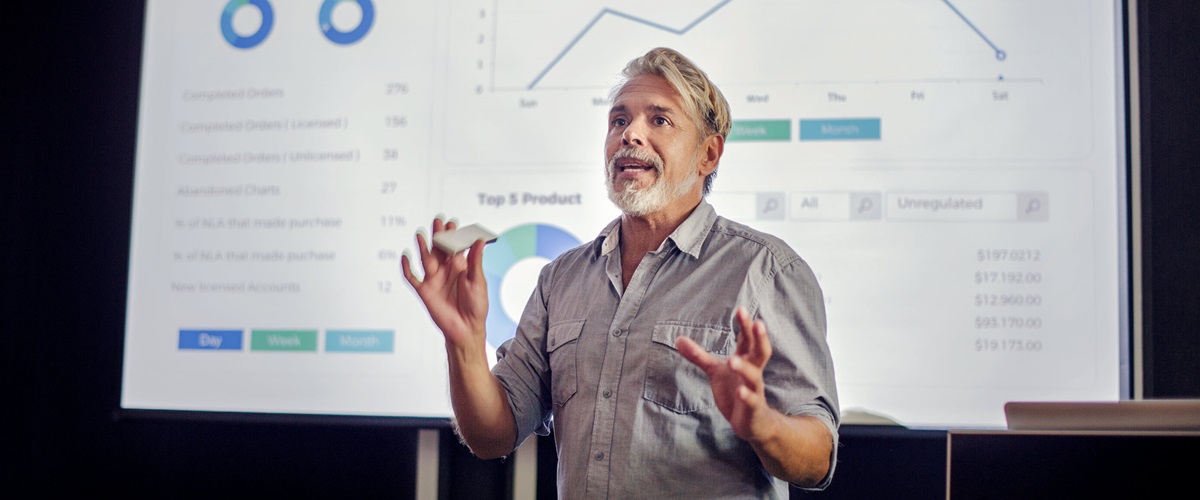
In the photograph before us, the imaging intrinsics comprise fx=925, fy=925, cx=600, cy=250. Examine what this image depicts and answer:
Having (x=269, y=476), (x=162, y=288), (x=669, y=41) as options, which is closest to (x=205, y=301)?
(x=162, y=288)

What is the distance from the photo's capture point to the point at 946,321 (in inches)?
84.0

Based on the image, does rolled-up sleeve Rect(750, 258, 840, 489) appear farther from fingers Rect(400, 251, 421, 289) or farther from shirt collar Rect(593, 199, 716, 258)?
fingers Rect(400, 251, 421, 289)

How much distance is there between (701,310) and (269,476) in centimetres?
165

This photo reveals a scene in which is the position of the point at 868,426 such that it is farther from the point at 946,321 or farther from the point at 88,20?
the point at 88,20

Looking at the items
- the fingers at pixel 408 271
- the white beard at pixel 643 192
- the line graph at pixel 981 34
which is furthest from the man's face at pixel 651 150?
the line graph at pixel 981 34

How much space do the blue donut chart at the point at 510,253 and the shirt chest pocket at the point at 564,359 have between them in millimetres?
744

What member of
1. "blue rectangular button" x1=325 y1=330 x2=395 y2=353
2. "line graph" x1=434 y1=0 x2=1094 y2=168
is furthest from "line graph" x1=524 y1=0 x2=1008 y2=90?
"blue rectangular button" x1=325 y1=330 x2=395 y2=353

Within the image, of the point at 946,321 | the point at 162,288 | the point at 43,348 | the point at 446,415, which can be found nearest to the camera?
the point at 946,321

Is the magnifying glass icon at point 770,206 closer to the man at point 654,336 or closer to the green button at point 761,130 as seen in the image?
the green button at point 761,130

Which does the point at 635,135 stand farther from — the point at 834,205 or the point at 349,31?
the point at 349,31

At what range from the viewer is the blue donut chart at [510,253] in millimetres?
2326

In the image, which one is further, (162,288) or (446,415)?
(162,288)

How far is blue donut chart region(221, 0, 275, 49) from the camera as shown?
2.57 metres

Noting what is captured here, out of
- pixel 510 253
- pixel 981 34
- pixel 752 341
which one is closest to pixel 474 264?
pixel 752 341
